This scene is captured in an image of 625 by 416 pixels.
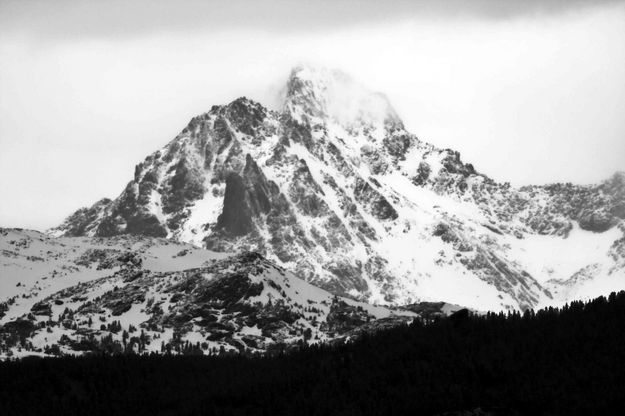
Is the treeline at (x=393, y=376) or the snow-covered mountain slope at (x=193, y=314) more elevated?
the snow-covered mountain slope at (x=193, y=314)

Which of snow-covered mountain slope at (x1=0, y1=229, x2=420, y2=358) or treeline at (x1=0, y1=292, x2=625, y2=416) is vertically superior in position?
snow-covered mountain slope at (x1=0, y1=229, x2=420, y2=358)

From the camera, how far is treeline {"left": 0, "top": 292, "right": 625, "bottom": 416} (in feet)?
239

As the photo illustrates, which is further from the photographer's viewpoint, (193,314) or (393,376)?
(193,314)

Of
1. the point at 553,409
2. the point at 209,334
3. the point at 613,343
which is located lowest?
the point at 553,409

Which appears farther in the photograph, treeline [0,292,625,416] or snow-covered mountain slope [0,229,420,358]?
snow-covered mountain slope [0,229,420,358]

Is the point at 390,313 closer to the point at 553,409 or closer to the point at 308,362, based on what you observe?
the point at 308,362

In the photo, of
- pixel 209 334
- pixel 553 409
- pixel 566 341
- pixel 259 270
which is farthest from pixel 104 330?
pixel 553 409

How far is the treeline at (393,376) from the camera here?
7281cm

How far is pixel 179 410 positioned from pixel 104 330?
80.2 metres

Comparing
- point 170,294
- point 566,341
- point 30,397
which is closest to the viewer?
point 566,341

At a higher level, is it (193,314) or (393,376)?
(193,314)

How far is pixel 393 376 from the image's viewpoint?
269ft

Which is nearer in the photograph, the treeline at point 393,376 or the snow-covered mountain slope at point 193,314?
the treeline at point 393,376

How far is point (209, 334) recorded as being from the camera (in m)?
160
